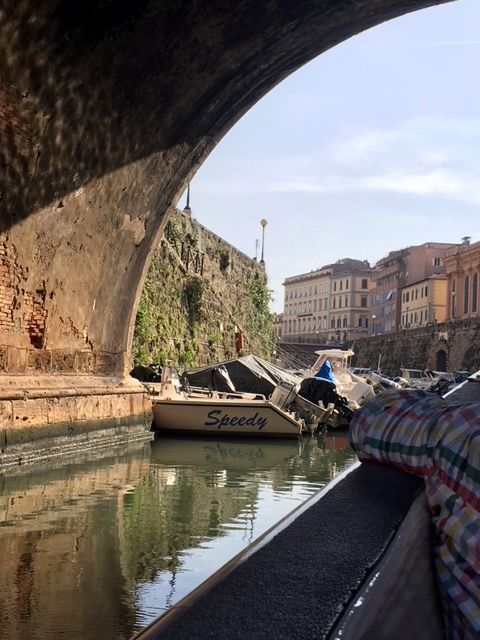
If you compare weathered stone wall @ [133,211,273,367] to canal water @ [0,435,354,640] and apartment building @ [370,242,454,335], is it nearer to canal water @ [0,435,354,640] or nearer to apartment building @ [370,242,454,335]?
canal water @ [0,435,354,640]

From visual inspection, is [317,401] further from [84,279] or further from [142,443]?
[84,279]

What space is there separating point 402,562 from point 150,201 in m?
9.10

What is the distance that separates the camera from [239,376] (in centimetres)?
1684

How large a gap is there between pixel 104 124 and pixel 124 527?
4369 millimetres

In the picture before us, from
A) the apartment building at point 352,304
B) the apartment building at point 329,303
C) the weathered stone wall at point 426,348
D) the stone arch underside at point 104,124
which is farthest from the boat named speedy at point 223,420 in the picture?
the apartment building at point 352,304

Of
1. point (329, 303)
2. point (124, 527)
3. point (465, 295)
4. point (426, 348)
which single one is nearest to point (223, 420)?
point (124, 527)

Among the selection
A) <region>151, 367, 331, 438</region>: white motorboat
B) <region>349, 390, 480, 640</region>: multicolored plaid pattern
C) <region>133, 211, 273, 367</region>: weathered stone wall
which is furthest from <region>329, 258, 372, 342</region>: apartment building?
<region>349, 390, 480, 640</region>: multicolored plaid pattern

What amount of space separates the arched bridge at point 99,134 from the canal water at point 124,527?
3.49 ft

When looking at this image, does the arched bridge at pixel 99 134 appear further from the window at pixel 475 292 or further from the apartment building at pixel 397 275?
the apartment building at pixel 397 275

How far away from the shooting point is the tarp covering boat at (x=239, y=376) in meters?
15.9

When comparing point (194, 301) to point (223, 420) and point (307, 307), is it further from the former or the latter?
point (307, 307)

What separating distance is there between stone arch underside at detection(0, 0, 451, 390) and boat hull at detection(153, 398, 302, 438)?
207 centimetres

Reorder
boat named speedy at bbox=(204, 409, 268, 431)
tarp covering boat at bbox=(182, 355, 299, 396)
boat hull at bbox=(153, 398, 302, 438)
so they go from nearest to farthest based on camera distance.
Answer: boat hull at bbox=(153, 398, 302, 438) < boat named speedy at bbox=(204, 409, 268, 431) < tarp covering boat at bbox=(182, 355, 299, 396)

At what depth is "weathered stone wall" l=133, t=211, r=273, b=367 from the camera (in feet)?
56.4
